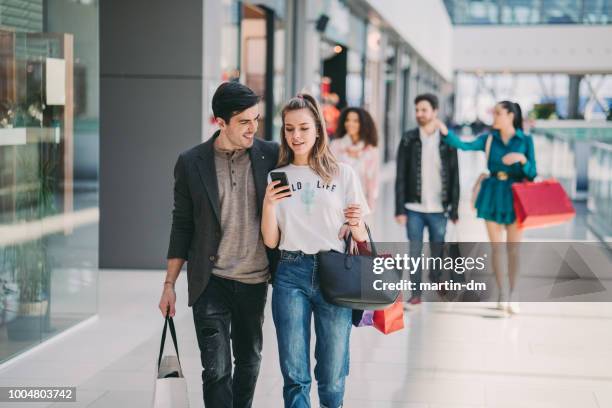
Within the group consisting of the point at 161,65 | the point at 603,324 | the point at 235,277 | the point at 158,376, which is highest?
the point at 161,65

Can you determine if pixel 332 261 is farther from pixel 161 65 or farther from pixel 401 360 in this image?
pixel 161 65

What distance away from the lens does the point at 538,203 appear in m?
6.89

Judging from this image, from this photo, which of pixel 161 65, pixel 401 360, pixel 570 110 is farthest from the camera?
pixel 570 110

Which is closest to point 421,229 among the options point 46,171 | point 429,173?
point 429,173

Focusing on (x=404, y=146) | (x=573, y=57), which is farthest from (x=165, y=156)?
(x=573, y=57)

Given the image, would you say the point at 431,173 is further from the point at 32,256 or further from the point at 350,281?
the point at 350,281

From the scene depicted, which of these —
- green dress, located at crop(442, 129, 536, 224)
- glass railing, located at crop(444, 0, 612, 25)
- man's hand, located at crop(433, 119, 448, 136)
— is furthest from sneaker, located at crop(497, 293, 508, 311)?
glass railing, located at crop(444, 0, 612, 25)

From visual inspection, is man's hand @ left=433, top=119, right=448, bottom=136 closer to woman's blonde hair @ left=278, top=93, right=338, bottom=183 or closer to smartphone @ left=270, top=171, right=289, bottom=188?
woman's blonde hair @ left=278, top=93, right=338, bottom=183

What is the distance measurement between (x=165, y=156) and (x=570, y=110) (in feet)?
176

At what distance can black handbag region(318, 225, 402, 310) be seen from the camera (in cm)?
344

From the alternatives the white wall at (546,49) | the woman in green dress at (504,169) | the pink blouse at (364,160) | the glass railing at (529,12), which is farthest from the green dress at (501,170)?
the glass railing at (529,12)

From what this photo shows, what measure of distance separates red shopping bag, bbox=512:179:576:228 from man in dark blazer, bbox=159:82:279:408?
3.56 meters

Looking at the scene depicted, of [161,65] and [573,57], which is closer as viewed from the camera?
[161,65]

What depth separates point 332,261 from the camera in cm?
346
